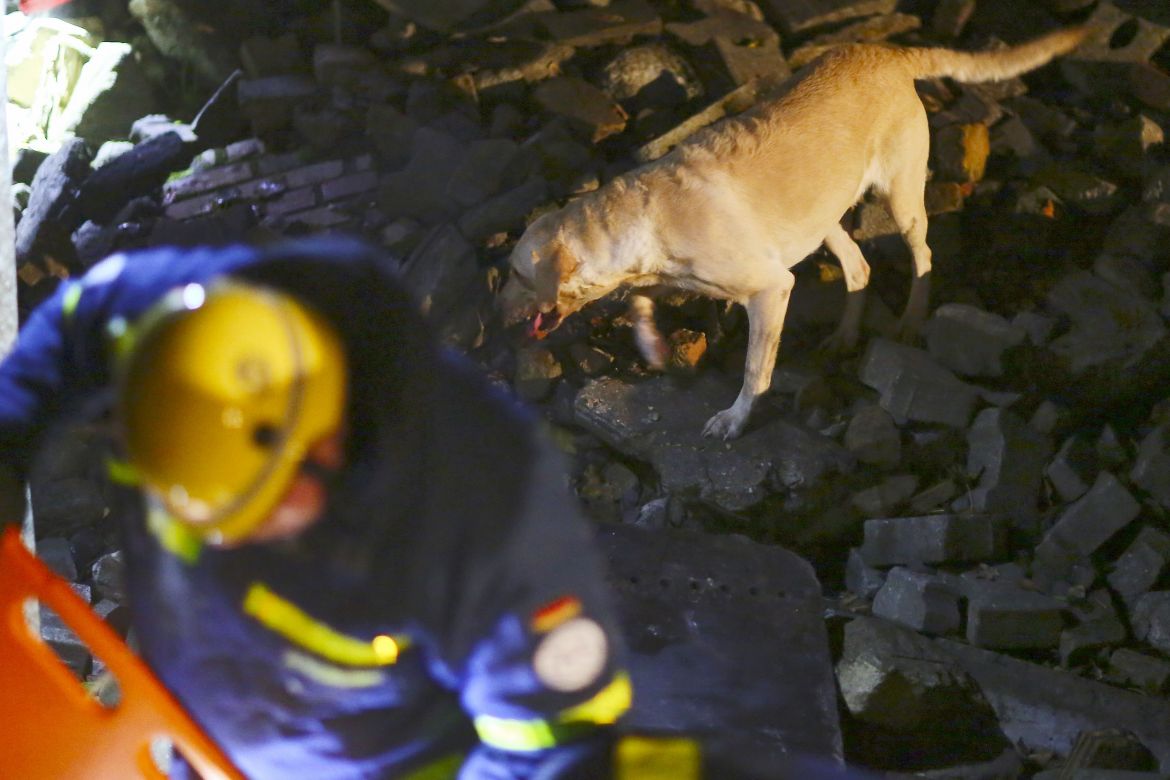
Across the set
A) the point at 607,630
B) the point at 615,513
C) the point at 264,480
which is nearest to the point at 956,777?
the point at 615,513

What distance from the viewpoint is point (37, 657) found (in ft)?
4.06

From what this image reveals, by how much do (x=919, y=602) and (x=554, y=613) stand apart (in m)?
2.54

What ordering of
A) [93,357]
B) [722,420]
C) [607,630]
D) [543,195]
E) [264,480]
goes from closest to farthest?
[264,480], [607,630], [93,357], [722,420], [543,195]

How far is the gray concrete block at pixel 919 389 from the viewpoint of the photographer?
421 cm

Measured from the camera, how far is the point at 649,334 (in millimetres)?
4699

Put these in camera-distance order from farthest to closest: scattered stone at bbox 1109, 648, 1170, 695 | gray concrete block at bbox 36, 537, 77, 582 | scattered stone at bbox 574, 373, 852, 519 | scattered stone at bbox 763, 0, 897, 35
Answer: scattered stone at bbox 763, 0, 897, 35 < scattered stone at bbox 574, 373, 852, 519 < gray concrete block at bbox 36, 537, 77, 582 < scattered stone at bbox 1109, 648, 1170, 695

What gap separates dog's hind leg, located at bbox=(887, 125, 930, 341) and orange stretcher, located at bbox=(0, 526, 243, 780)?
428 cm

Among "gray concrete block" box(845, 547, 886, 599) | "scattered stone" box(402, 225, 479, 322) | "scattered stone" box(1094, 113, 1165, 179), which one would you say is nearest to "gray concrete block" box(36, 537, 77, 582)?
"scattered stone" box(402, 225, 479, 322)

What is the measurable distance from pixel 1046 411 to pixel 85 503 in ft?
13.8

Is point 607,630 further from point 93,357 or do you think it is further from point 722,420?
point 722,420

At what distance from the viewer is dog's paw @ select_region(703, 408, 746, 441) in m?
4.31

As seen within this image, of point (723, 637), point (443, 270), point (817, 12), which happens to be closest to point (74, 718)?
point (723, 637)

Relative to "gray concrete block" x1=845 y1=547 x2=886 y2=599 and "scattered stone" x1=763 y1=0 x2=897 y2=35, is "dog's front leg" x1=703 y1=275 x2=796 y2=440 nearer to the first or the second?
"gray concrete block" x1=845 y1=547 x2=886 y2=599

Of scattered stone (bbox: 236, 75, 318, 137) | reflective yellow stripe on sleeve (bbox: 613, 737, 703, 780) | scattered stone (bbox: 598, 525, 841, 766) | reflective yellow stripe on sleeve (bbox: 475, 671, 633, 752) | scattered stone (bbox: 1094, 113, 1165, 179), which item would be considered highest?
reflective yellow stripe on sleeve (bbox: 475, 671, 633, 752)
